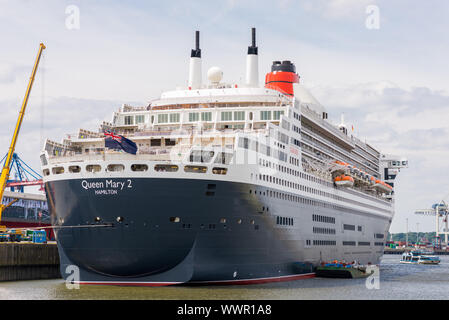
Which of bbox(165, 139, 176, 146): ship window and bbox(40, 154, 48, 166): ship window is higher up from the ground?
bbox(165, 139, 176, 146): ship window

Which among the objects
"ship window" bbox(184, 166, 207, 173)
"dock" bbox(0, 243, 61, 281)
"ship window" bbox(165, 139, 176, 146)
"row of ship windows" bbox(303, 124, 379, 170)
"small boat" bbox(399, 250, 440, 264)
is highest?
"row of ship windows" bbox(303, 124, 379, 170)

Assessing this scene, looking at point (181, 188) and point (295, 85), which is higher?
point (295, 85)

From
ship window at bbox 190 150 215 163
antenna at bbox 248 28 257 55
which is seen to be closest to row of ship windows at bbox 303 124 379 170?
antenna at bbox 248 28 257 55

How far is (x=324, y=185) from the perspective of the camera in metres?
53.4

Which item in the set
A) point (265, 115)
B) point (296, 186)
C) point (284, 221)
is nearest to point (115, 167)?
point (284, 221)

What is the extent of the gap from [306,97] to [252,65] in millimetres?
8420

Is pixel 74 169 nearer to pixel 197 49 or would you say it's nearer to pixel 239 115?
pixel 239 115

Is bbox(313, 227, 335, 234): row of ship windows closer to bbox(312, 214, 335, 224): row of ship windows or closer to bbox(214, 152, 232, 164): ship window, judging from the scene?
bbox(312, 214, 335, 224): row of ship windows

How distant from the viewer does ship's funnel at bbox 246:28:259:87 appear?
177 feet

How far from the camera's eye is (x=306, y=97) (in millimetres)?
60625

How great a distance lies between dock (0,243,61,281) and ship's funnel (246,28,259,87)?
67.3ft
